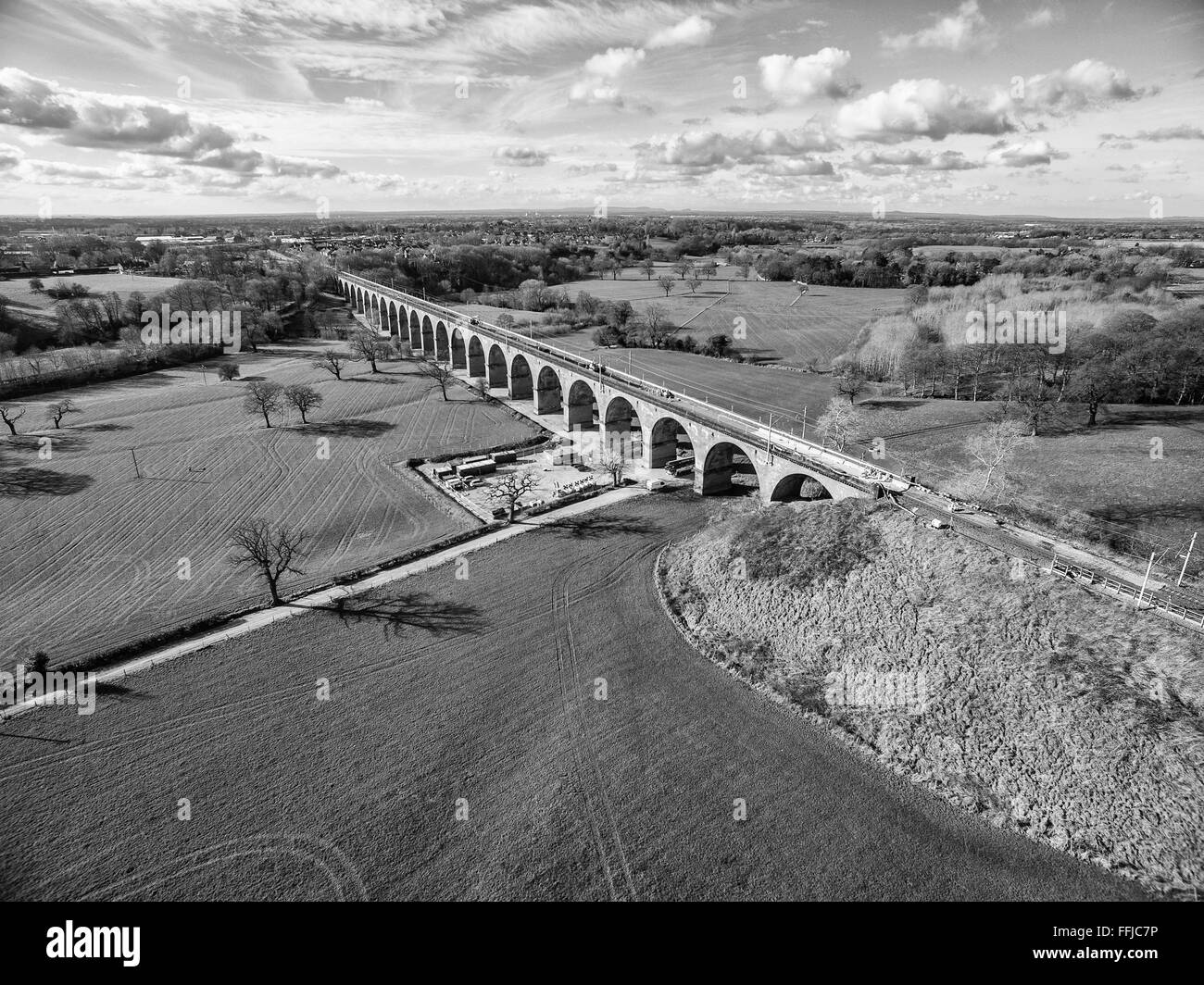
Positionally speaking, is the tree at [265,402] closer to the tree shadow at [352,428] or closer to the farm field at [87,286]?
the tree shadow at [352,428]

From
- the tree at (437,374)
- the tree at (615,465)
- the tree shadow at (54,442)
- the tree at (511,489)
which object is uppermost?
the tree at (437,374)

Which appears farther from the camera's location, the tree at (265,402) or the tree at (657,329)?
the tree at (657,329)

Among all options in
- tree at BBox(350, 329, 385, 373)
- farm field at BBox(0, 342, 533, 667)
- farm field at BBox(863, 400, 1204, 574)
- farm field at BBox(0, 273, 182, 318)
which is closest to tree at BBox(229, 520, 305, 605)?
farm field at BBox(0, 342, 533, 667)

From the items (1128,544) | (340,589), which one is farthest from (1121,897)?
(340,589)

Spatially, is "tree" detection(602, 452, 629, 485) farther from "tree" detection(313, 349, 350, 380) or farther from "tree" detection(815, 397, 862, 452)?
"tree" detection(313, 349, 350, 380)

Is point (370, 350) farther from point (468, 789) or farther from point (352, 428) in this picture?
point (468, 789)

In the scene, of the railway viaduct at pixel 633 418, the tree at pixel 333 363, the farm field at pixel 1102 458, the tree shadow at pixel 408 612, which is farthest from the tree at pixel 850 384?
the tree at pixel 333 363

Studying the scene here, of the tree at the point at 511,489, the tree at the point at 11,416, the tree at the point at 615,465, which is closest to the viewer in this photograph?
the tree at the point at 511,489

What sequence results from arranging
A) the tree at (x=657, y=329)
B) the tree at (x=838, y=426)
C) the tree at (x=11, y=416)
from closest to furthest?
the tree at (x=838, y=426) < the tree at (x=11, y=416) < the tree at (x=657, y=329)

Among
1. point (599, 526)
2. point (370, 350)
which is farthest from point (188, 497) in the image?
point (370, 350)
